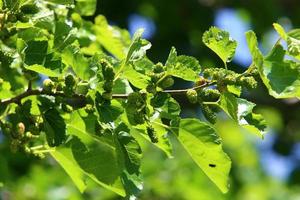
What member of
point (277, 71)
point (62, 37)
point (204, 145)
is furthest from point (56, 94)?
point (277, 71)

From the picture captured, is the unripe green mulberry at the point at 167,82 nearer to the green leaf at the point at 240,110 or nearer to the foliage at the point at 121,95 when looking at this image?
the foliage at the point at 121,95

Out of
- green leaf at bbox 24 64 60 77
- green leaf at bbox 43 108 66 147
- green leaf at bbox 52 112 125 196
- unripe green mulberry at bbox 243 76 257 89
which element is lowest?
green leaf at bbox 52 112 125 196

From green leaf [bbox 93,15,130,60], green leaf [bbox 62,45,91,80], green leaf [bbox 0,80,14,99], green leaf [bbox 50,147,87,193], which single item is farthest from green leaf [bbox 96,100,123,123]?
green leaf [bbox 93,15,130,60]

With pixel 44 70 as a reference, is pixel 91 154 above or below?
below

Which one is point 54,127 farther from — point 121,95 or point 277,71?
point 277,71

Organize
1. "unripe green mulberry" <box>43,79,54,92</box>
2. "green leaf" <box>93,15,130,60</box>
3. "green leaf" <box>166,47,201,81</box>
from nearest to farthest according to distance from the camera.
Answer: "green leaf" <box>166,47,201,81</box>
"unripe green mulberry" <box>43,79,54,92</box>
"green leaf" <box>93,15,130,60</box>

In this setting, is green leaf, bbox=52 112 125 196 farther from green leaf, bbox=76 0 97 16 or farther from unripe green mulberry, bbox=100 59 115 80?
green leaf, bbox=76 0 97 16

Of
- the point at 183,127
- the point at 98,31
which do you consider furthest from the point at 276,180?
the point at 183,127
